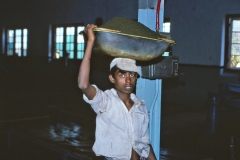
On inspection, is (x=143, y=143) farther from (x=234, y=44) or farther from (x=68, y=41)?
(x=68, y=41)

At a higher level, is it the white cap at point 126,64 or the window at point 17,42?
the window at point 17,42

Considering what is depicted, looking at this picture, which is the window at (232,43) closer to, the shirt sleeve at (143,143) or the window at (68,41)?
the window at (68,41)

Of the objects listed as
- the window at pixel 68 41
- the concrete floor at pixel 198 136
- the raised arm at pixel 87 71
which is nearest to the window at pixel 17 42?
the window at pixel 68 41

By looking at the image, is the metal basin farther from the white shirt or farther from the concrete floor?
the concrete floor

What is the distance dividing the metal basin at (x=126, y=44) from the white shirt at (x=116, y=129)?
333mm

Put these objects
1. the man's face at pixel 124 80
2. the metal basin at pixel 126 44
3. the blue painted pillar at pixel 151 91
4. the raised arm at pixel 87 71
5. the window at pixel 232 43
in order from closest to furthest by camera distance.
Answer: the raised arm at pixel 87 71, the metal basin at pixel 126 44, the man's face at pixel 124 80, the blue painted pillar at pixel 151 91, the window at pixel 232 43

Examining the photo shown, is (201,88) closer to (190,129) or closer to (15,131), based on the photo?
(190,129)

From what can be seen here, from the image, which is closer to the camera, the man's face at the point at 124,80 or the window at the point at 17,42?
the man's face at the point at 124,80

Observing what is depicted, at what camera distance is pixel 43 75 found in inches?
576

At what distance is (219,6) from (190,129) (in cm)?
373

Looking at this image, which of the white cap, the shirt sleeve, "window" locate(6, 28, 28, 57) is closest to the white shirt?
the shirt sleeve

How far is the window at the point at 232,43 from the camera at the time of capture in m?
9.52

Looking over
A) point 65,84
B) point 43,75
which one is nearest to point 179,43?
point 65,84

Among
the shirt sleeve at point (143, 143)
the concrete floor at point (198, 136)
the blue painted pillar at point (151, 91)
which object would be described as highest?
the blue painted pillar at point (151, 91)
